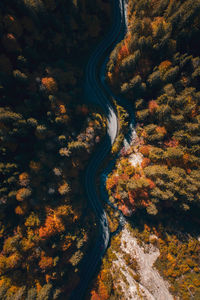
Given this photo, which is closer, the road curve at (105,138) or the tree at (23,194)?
the tree at (23,194)

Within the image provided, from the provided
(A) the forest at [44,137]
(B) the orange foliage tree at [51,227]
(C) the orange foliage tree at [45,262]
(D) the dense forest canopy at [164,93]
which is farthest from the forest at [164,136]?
(B) the orange foliage tree at [51,227]

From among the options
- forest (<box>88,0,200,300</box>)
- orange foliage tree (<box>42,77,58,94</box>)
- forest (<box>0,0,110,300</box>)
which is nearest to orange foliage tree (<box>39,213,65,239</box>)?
forest (<box>0,0,110,300</box>)

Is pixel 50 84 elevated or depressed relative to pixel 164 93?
elevated

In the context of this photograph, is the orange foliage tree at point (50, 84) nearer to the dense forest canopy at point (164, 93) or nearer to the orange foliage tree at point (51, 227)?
the dense forest canopy at point (164, 93)

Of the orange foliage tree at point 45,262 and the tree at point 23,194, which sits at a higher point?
the tree at point 23,194

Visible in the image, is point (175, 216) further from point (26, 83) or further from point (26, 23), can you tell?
point (26, 23)

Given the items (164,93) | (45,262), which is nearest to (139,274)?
(45,262)

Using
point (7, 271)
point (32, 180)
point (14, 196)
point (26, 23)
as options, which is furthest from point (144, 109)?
point (7, 271)

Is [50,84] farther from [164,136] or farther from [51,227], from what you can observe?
[51,227]
